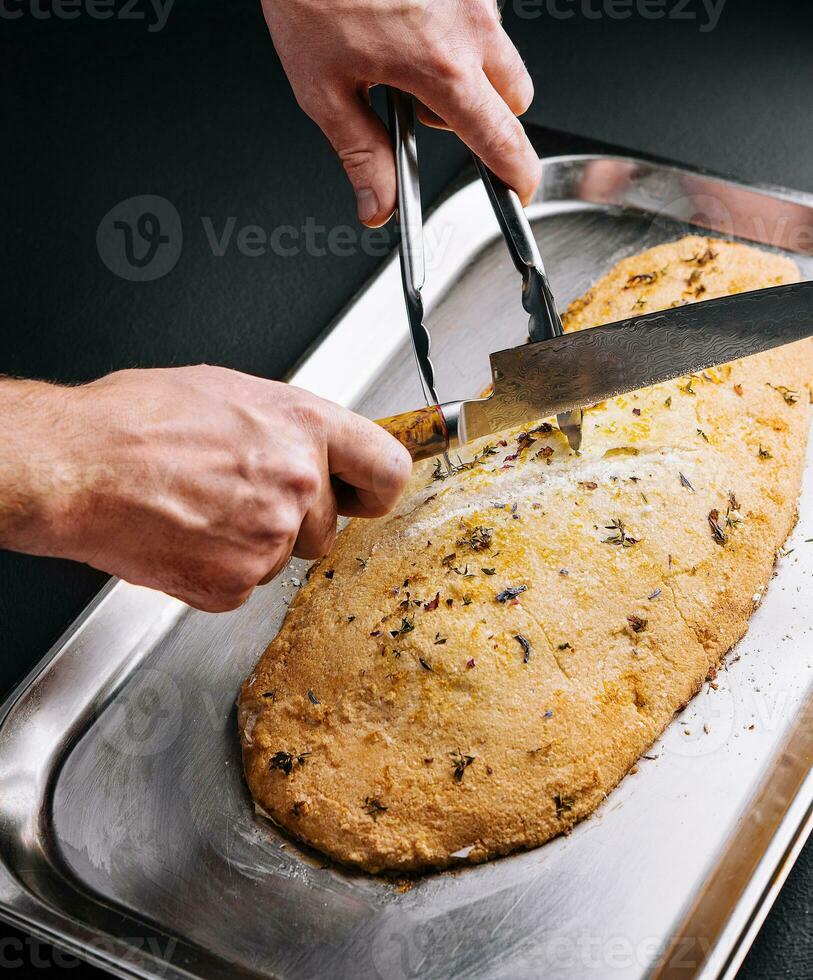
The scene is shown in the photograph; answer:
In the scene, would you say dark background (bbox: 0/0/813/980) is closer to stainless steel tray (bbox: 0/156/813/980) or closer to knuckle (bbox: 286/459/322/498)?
stainless steel tray (bbox: 0/156/813/980)

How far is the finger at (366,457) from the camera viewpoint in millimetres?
1530

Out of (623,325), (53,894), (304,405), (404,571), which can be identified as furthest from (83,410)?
(623,325)

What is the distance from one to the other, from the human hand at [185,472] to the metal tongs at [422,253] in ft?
1.34

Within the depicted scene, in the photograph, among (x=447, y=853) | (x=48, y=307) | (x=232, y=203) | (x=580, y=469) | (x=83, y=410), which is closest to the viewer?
(x=83, y=410)

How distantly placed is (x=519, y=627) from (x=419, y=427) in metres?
0.37

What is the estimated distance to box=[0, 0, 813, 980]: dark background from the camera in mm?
2588

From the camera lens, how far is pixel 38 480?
4.57 ft

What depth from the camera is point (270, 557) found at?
1545mm

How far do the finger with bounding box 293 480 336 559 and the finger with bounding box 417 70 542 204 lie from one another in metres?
0.73

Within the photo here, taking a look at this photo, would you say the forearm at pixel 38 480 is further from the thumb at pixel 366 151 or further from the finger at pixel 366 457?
the thumb at pixel 366 151

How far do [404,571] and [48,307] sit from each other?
1.34 m

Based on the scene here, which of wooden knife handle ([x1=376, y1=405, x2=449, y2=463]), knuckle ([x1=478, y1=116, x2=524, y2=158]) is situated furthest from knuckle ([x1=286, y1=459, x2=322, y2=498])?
knuckle ([x1=478, y1=116, x2=524, y2=158])

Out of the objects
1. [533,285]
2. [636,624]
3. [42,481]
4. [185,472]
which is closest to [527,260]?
[533,285]

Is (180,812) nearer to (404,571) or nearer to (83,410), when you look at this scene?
(404,571)
